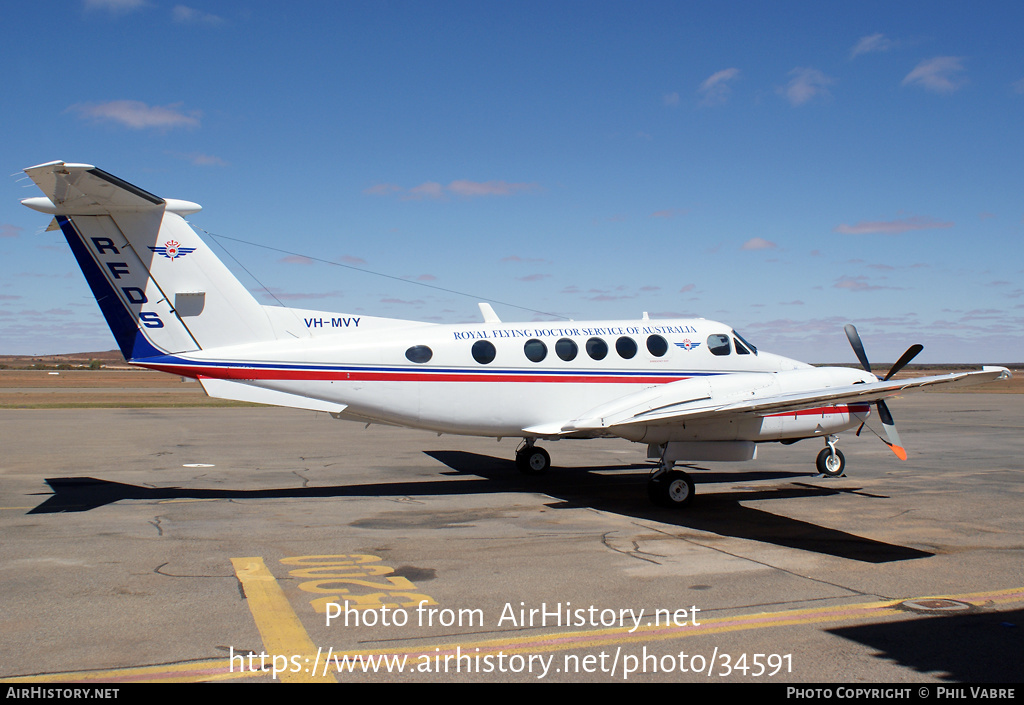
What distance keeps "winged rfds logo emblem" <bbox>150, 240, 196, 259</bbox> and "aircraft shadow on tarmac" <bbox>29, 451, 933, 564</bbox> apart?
432 cm

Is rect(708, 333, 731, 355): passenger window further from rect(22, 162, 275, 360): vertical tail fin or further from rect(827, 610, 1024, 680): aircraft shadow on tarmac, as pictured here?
rect(22, 162, 275, 360): vertical tail fin

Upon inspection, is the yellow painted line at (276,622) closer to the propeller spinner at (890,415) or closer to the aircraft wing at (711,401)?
the aircraft wing at (711,401)

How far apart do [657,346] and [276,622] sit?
954 cm

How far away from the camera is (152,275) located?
12.0m

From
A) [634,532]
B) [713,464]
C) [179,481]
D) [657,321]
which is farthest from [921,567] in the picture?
[179,481]

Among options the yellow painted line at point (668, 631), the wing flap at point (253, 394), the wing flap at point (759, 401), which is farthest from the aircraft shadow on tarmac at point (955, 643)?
the wing flap at point (253, 394)

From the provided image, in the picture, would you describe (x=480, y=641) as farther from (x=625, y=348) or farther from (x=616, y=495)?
(x=625, y=348)

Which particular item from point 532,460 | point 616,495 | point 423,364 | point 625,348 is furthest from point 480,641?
point 532,460

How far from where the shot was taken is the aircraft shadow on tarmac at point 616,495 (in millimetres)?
9898

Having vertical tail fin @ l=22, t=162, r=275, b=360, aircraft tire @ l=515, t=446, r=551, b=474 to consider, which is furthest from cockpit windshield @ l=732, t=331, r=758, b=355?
vertical tail fin @ l=22, t=162, r=275, b=360

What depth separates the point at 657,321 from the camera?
1455cm

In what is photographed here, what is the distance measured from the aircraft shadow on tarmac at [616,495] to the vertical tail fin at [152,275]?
9.82 feet

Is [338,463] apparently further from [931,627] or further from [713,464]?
[931,627]

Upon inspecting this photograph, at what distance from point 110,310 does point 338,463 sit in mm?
7152
